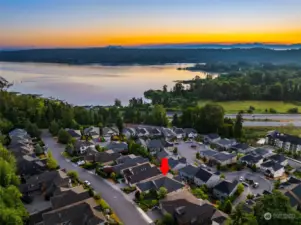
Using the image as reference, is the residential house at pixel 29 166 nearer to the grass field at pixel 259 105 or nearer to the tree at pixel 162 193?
the tree at pixel 162 193

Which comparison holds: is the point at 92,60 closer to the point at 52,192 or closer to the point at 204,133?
the point at 204,133

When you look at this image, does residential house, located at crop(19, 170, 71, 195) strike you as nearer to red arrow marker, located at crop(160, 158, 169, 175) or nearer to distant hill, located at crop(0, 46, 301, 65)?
red arrow marker, located at crop(160, 158, 169, 175)

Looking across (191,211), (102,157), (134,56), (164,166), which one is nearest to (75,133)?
(102,157)

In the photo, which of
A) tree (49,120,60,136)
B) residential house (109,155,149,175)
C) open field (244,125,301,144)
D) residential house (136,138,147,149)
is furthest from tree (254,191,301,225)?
tree (49,120,60,136)

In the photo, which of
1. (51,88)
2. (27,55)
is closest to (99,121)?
(51,88)

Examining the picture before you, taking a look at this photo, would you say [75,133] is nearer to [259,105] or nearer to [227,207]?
[227,207]

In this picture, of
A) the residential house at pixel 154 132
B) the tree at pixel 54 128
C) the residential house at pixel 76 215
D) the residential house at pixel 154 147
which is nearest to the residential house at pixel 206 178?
the residential house at pixel 154 147
